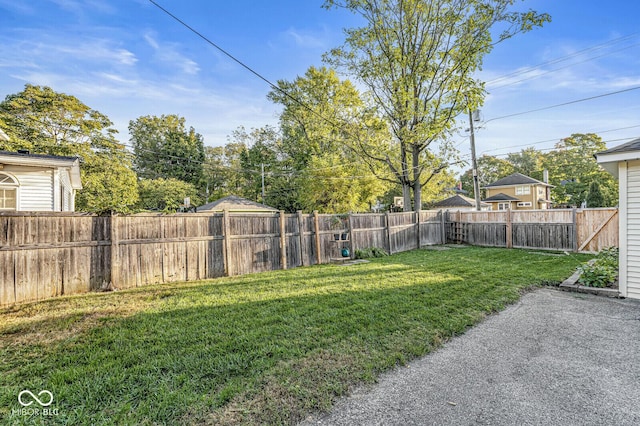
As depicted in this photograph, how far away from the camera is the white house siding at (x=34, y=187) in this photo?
8.41 m

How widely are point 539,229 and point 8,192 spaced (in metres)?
17.6

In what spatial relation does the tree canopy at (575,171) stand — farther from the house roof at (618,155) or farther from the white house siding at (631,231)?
the white house siding at (631,231)

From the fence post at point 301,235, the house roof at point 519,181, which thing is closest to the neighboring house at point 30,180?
the fence post at point 301,235

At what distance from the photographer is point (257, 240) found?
7500 millimetres

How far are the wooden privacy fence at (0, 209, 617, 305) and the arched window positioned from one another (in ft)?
17.1

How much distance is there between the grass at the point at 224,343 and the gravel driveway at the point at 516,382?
214 millimetres

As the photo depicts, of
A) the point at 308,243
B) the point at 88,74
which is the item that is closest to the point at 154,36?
the point at 88,74

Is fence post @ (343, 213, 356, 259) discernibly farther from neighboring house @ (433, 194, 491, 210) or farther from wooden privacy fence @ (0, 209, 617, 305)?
neighboring house @ (433, 194, 491, 210)

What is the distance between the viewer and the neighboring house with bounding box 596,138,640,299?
483 cm

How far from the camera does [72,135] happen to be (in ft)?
56.0

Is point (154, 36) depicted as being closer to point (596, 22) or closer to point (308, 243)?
point (308, 243)

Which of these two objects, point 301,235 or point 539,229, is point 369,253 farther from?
point 539,229

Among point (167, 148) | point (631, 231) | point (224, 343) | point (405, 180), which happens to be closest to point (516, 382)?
point (224, 343)

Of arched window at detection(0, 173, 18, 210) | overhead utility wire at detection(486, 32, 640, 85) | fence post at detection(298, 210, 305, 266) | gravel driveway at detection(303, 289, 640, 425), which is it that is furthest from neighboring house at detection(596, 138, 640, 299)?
arched window at detection(0, 173, 18, 210)
